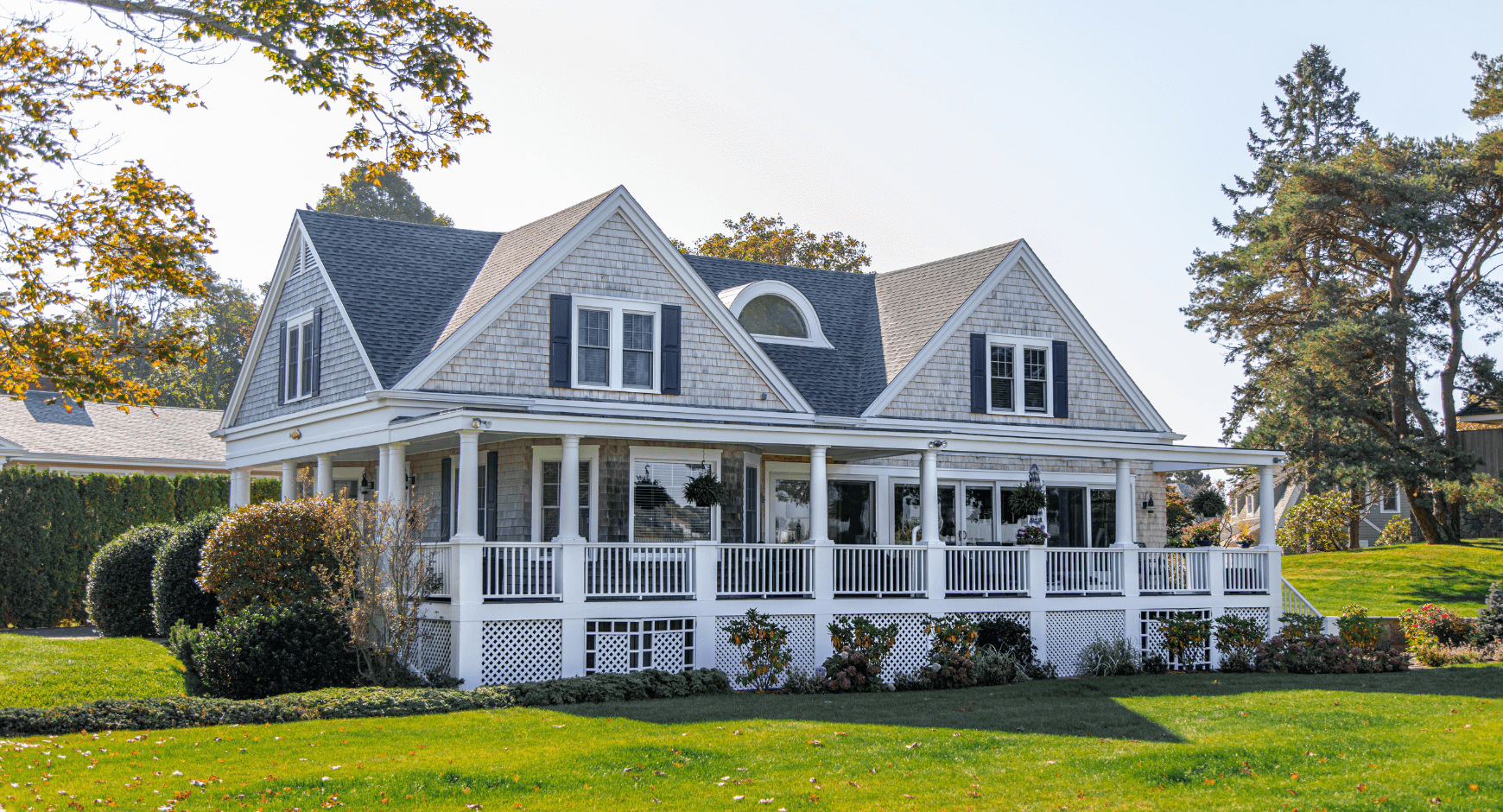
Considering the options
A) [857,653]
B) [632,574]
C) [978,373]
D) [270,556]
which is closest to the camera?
[270,556]

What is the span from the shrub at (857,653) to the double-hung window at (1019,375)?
669 cm

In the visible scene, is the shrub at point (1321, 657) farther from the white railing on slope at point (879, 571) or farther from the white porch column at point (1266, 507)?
the white railing on slope at point (879, 571)

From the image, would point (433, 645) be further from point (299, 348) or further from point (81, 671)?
point (299, 348)

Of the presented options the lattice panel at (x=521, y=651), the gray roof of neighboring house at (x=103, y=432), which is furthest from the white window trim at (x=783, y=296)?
the gray roof of neighboring house at (x=103, y=432)

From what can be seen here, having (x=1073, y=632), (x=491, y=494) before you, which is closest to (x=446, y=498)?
(x=491, y=494)

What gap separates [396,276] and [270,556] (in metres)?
6.26

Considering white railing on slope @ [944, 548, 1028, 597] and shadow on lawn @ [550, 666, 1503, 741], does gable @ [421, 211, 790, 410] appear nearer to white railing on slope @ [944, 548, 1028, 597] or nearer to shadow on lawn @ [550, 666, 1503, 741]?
white railing on slope @ [944, 548, 1028, 597]

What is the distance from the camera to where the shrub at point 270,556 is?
1661 centimetres

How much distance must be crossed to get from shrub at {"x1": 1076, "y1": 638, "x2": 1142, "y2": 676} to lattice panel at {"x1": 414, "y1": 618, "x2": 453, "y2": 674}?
32.4 ft

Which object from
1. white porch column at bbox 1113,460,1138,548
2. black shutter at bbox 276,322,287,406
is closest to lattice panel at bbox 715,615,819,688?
white porch column at bbox 1113,460,1138,548

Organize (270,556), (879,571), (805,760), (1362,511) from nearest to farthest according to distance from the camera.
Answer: (805,760) → (270,556) → (879,571) → (1362,511)

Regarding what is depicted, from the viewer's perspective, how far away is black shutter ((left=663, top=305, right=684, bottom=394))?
66.8ft

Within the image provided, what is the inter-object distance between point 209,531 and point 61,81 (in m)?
7.18

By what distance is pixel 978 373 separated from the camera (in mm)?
23625
